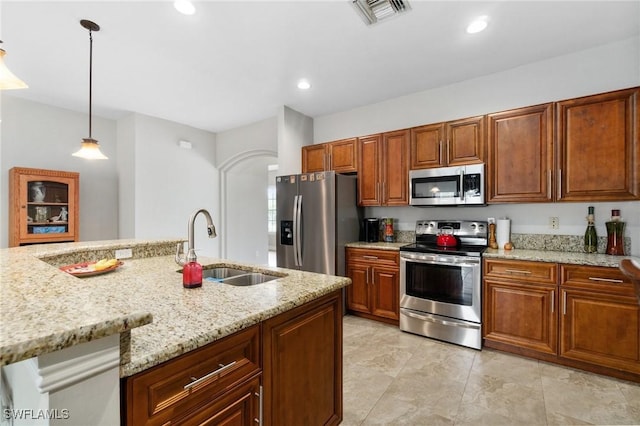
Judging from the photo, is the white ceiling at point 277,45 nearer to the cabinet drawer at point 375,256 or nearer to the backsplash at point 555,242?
the backsplash at point 555,242

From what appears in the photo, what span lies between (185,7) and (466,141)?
2.76 metres

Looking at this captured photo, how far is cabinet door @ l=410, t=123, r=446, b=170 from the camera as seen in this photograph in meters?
3.15

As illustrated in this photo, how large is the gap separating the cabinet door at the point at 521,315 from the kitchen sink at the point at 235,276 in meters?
2.07

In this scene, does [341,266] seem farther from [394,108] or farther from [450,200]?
[394,108]

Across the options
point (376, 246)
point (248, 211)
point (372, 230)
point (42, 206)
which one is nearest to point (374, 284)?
point (376, 246)

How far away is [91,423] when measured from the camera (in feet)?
2.21

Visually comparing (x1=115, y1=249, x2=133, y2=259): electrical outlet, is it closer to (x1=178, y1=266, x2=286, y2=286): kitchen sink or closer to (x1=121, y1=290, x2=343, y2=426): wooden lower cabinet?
(x1=178, y1=266, x2=286, y2=286): kitchen sink

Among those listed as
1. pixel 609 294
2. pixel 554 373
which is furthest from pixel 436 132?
pixel 554 373

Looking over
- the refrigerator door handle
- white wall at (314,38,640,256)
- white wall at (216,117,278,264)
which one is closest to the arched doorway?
white wall at (216,117,278,264)

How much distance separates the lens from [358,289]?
351cm

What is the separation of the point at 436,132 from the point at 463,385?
7.90ft

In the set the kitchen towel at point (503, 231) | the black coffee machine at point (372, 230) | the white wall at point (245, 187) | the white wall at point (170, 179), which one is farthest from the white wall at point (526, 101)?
the white wall at point (170, 179)

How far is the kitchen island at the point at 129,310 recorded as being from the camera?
0.58m

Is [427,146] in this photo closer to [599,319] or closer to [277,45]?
[277,45]
